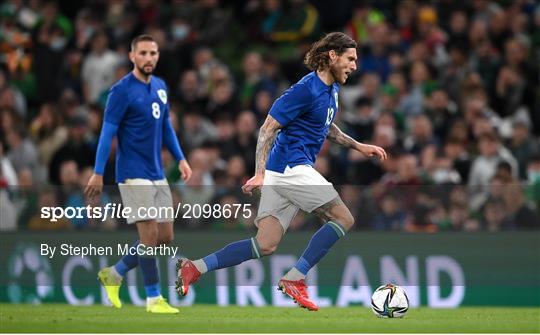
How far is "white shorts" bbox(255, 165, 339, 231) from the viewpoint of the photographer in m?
12.0

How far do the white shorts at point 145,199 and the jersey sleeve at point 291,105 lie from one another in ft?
5.58

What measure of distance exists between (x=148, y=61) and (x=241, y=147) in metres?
5.63

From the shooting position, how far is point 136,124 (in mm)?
12898

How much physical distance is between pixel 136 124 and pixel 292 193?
1808 millimetres

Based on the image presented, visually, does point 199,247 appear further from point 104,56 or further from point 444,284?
point 104,56

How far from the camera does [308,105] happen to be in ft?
39.2

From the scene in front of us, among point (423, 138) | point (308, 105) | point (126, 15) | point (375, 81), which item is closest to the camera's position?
point (308, 105)

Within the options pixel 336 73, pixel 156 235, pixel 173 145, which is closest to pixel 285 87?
pixel 173 145

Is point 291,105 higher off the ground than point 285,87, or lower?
lower

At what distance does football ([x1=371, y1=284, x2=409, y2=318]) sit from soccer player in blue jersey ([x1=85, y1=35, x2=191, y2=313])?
204cm

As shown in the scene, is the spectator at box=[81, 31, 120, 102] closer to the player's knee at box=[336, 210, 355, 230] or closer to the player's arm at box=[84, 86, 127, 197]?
the player's arm at box=[84, 86, 127, 197]

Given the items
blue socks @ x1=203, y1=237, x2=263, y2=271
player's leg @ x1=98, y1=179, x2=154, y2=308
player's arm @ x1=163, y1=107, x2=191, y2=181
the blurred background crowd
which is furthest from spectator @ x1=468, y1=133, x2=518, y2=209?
blue socks @ x1=203, y1=237, x2=263, y2=271

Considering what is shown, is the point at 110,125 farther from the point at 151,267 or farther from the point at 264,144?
the point at 264,144

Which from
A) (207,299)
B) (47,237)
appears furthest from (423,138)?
(47,237)
